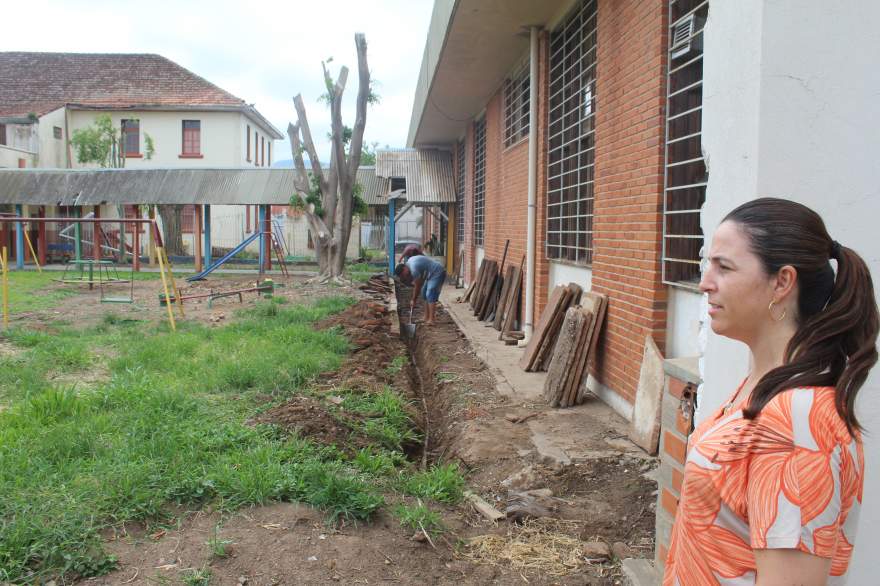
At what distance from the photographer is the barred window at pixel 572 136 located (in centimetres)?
799

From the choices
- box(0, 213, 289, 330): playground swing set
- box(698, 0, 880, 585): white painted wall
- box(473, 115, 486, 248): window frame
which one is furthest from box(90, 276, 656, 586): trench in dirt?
box(473, 115, 486, 248): window frame

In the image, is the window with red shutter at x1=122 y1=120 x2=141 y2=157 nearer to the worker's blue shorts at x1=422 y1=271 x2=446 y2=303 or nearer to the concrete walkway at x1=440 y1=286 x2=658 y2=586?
the worker's blue shorts at x1=422 y1=271 x2=446 y2=303

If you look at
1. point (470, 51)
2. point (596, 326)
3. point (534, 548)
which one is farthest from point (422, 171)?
point (534, 548)

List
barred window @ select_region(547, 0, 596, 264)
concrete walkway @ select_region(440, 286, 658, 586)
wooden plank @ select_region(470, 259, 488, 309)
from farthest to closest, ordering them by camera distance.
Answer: wooden plank @ select_region(470, 259, 488, 309), barred window @ select_region(547, 0, 596, 264), concrete walkway @ select_region(440, 286, 658, 586)

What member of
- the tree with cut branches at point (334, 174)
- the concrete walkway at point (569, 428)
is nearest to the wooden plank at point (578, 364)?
the concrete walkway at point (569, 428)

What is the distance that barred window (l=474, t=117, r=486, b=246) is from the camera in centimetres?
1656

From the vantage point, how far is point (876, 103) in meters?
2.28

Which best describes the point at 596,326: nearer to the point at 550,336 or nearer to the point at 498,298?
the point at 550,336

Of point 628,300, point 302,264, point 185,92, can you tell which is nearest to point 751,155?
point 628,300

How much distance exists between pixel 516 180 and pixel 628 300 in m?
5.80

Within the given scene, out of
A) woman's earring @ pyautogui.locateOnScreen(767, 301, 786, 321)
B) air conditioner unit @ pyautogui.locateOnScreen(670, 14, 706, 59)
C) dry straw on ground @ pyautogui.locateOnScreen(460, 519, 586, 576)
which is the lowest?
dry straw on ground @ pyautogui.locateOnScreen(460, 519, 586, 576)

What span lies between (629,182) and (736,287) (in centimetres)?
502

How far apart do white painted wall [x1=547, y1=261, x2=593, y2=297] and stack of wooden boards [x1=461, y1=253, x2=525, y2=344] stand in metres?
1.18

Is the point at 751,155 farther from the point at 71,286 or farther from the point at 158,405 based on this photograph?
the point at 71,286
